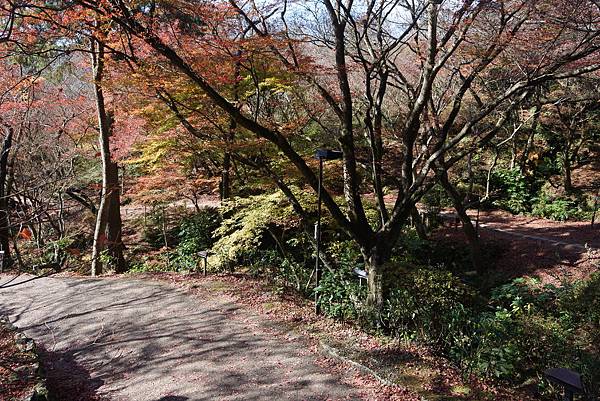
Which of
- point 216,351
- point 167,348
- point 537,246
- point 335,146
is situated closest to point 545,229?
point 537,246

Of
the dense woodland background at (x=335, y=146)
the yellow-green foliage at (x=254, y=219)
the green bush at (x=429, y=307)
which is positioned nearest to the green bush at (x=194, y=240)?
the dense woodland background at (x=335, y=146)

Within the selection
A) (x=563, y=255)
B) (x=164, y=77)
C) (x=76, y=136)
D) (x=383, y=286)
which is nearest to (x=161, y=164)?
(x=164, y=77)

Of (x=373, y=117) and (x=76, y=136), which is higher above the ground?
(x=76, y=136)

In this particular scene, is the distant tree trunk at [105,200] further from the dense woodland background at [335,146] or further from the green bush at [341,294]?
the green bush at [341,294]

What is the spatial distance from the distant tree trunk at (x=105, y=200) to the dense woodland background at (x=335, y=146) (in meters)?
0.08

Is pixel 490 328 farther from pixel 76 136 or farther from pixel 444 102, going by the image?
pixel 76 136

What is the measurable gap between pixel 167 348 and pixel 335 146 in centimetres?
1074

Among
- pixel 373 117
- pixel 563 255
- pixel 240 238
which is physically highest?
pixel 373 117

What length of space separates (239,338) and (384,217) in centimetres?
304

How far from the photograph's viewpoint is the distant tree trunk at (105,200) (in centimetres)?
1059

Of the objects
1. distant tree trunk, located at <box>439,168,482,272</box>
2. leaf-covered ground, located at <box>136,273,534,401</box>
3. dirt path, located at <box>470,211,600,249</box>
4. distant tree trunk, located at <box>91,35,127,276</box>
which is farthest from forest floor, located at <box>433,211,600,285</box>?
distant tree trunk, located at <box>91,35,127,276</box>

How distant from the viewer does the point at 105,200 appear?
472 inches

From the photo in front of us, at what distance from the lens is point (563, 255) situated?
1209 cm

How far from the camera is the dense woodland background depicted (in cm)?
548
